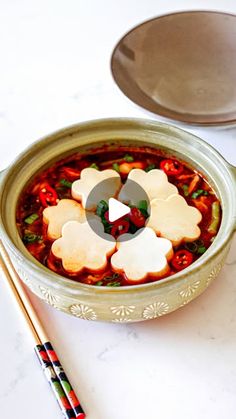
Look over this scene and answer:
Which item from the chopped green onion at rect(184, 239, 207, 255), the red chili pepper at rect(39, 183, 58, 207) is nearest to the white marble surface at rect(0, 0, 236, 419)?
the chopped green onion at rect(184, 239, 207, 255)

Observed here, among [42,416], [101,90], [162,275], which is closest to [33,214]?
[162,275]

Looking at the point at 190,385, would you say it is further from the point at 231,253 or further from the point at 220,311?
the point at 231,253

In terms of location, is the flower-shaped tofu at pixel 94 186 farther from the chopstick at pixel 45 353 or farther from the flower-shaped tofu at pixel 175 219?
the chopstick at pixel 45 353

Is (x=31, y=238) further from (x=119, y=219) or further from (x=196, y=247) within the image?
(x=196, y=247)

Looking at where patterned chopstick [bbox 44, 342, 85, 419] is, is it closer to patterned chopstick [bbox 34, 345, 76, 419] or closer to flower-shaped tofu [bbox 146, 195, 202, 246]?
patterned chopstick [bbox 34, 345, 76, 419]

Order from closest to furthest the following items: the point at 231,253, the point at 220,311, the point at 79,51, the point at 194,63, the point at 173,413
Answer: the point at 173,413 → the point at 220,311 → the point at 231,253 → the point at 194,63 → the point at 79,51
